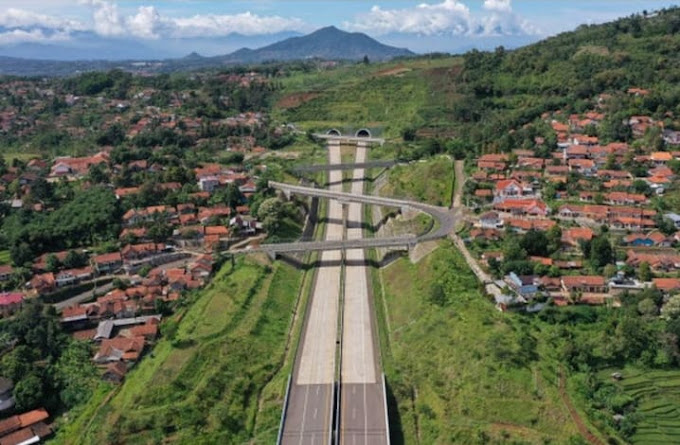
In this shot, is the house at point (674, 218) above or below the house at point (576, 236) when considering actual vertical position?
above

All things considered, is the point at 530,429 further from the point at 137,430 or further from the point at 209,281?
the point at 209,281

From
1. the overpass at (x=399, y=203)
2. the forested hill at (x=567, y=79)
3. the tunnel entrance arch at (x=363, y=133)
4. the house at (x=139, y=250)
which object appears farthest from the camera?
the tunnel entrance arch at (x=363, y=133)

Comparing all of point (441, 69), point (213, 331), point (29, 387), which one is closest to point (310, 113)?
point (441, 69)

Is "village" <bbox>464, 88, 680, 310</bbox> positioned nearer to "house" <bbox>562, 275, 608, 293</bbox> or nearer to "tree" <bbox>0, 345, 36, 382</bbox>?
"house" <bbox>562, 275, 608, 293</bbox>

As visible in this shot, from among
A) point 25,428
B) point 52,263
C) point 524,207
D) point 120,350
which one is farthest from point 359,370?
point 52,263

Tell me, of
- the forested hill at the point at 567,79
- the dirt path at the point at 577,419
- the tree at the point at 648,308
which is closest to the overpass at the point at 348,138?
the forested hill at the point at 567,79

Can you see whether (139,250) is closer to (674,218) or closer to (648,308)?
(648,308)

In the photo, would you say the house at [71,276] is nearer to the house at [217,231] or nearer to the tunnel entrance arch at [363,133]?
the house at [217,231]

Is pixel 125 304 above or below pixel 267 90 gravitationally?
below
